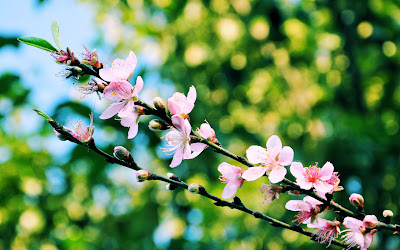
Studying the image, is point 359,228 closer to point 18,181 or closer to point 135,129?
point 135,129

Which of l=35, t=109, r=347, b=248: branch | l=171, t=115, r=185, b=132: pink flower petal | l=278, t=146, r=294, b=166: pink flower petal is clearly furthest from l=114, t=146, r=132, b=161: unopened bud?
l=278, t=146, r=294, b=166: pink flower petal

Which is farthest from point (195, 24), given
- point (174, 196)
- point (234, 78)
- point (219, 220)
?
point (219, 220)

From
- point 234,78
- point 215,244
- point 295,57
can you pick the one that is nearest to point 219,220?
point 215,244

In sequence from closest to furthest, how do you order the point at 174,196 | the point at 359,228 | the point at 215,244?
the point at 359,228 < the point at 215,244 < the point at 174,196

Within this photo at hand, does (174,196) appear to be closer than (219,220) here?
Yes

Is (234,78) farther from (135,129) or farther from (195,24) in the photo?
(135,129)

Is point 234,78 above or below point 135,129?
below

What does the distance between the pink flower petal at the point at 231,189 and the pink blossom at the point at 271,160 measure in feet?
0.22

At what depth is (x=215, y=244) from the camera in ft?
11.6

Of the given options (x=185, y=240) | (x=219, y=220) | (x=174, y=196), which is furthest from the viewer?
(x=219, y=220)

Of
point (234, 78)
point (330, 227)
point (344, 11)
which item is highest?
point (330, 227)

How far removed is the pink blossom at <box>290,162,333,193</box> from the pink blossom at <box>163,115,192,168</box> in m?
0.23

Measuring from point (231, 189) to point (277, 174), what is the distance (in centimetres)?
14

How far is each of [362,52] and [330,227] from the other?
3.00 m
